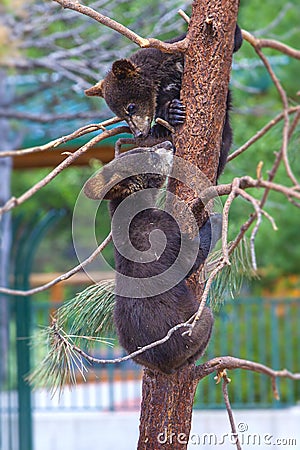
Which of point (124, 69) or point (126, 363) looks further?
point (126, 363)

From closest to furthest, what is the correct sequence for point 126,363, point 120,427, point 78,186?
1. point 120,427
2. point 126,363
3. point 78,186

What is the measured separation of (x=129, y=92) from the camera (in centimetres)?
334

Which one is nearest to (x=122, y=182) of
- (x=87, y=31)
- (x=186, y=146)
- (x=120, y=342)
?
(x=186, y=146)

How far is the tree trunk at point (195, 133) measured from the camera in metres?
2.57

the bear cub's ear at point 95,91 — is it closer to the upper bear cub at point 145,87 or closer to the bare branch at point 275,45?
the upper bear cub at point 145,87

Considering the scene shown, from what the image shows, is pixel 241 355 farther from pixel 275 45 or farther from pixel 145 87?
pixel 275 45

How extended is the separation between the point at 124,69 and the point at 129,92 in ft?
0.33

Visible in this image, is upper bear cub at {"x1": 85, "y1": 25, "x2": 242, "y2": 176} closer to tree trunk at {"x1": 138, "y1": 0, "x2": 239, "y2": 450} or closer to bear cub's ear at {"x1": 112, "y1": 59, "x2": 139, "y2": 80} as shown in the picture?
bear cub's ear at {"x1": 112, "y1": 59, "x2": 139, "y2": 80}

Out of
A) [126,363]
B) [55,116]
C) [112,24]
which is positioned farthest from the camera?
[126,363]

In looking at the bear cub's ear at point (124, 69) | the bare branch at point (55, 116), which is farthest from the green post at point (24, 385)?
the bear cub's ear at point (124, 69)

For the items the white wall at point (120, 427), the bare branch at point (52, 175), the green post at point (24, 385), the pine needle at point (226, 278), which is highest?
the bare branch at point (52, 175)

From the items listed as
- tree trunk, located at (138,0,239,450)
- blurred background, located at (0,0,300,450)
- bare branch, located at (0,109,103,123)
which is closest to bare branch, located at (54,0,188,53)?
tree trunk, located at (138,0,239,450)

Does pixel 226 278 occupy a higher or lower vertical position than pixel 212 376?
higher

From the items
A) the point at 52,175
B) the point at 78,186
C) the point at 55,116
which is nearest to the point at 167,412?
the point at 52,175
